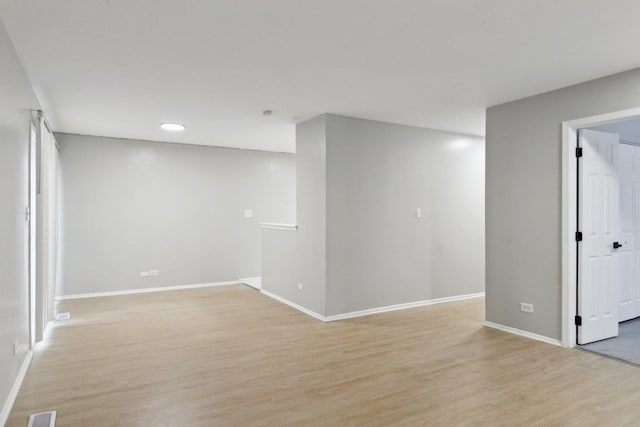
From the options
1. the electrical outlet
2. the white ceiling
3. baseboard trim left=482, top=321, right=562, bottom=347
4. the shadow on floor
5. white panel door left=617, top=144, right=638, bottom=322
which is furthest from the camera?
white panel door left=617, top=144, right=638, bottom=322

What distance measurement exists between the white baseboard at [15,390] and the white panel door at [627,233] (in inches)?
230

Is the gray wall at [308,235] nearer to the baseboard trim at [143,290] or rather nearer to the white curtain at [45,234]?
the baseboard trim at [143,290]

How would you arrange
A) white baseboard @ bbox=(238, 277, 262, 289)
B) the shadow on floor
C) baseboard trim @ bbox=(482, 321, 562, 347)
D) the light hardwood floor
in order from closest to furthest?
the light hardwood floor
the shadow on floor
baseboard trim @ bbox=(482, 321, 562, 347)
white baseboard @ bbox=(238, 277, 262, 289)

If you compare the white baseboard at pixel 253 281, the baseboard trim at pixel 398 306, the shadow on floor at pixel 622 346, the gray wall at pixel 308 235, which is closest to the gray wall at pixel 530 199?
the shadow on floor at pixel 622 346

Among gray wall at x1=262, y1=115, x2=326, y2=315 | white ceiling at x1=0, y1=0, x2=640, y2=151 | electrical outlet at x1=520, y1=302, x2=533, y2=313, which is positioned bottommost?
electrical outlet at x1=520, y1=302, x2=533, y2=313

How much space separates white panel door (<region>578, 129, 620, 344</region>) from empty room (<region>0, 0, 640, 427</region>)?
3 centimetres

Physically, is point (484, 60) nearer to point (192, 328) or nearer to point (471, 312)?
point (471, 312)

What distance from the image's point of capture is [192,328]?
4.41 metres

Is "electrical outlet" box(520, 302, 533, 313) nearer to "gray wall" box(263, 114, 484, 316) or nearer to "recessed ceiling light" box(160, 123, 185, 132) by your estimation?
"gray wall" box(263, 114, 484, 316)

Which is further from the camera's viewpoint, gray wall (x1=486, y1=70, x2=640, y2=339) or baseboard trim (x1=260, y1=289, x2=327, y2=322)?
baseboard trim (x1=260, y1=289, x2=327, y2=322)

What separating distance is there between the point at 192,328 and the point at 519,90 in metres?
4.26

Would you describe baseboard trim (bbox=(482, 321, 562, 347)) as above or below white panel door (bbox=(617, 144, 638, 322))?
below

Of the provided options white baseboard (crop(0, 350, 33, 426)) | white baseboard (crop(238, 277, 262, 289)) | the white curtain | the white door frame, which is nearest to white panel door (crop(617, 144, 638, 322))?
the white door frame

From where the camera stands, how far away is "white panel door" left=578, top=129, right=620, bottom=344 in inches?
146
